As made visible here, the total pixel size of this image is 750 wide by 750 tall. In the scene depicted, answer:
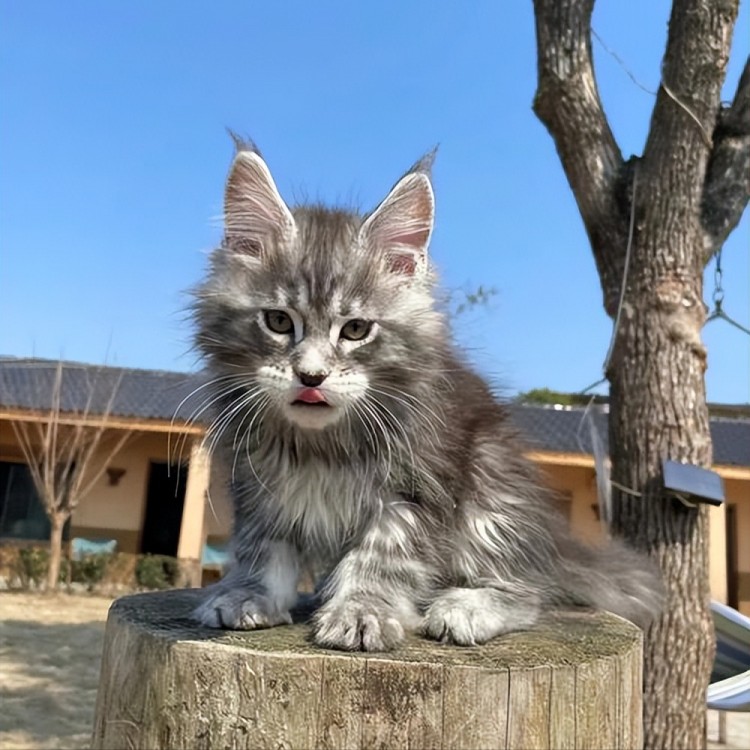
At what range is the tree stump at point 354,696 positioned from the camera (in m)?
1.19

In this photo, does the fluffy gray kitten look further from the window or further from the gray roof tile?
the window

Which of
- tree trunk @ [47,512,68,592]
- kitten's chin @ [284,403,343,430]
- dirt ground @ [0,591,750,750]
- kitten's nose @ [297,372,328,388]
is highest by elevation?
kitten's nose @ [297,372,328,388]

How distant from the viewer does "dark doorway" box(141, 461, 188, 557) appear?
39.8 feet

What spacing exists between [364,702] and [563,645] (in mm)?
446

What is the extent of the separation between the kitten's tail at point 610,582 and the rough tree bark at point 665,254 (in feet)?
2.82

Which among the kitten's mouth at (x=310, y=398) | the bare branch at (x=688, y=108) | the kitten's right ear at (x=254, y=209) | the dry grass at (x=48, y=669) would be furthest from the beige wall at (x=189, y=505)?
the kitten's mouth at (x=310, y=398)

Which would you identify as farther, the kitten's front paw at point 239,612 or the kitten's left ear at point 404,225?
the kitten's left ear at point 404,225

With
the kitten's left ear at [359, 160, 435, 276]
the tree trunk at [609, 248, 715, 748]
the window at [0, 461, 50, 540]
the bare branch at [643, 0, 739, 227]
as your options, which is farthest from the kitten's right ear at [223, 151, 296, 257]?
the window at [0, 461, 50, 540]

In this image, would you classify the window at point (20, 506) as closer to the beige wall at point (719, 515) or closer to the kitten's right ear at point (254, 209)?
the beige wall at point (719, 515)

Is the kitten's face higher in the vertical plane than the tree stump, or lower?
higher

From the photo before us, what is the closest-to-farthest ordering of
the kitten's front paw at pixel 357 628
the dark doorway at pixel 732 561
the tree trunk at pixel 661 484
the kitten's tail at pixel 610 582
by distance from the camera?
the kitten's front paw at pixel 357 628, the kitten's tail at pixel 610 582, the tree trunk at pixel 661 484, the dark doorway at pixel 732 561

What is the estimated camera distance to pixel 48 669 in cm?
653

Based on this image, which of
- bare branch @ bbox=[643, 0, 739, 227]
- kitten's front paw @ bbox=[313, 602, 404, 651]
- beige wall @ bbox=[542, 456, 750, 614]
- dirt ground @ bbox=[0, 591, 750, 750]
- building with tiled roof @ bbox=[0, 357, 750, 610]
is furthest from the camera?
building with tiled roof @ bbox=[0, 357, 750, 610]

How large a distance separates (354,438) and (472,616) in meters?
0.43
